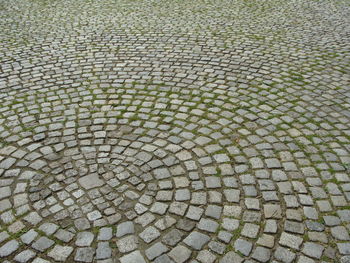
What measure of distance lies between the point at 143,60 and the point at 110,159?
328 centimetres

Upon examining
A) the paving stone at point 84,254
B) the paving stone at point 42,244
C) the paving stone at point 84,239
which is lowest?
the paving stone at point 84,254

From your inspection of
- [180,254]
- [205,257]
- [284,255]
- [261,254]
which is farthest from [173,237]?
[284,255]

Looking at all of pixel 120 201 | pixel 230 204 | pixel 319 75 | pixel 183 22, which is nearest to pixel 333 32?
pixel 319 75

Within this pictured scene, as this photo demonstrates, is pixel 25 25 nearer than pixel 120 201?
No

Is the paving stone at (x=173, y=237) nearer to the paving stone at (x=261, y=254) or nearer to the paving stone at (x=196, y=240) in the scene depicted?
the paving stone at (x=196, y=240)

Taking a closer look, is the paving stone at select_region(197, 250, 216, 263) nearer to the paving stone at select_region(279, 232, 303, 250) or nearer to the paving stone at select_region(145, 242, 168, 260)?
the paving stone at select_region(145, 242, 168, 260)

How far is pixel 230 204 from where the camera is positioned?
11.5 ft

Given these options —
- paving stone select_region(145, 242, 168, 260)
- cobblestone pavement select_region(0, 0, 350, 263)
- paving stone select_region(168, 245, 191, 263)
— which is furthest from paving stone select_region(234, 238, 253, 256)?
paving stone select_region(145, 242, 168, 260)

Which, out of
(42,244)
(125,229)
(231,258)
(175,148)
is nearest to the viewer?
(231,258)

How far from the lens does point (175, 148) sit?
14.0 feet

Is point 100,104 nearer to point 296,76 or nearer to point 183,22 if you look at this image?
point 296,76

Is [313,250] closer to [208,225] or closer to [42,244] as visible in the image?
[208,225]

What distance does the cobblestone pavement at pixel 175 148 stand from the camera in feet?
10.4

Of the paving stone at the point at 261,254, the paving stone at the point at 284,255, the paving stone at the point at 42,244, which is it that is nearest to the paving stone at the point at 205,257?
the paving stone at the point at 261,254
